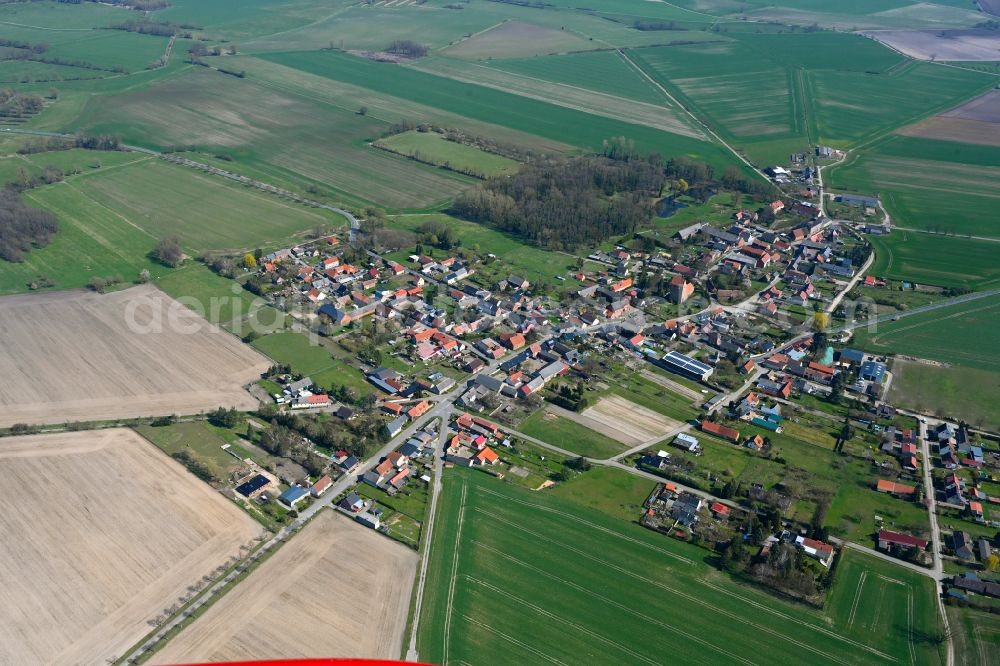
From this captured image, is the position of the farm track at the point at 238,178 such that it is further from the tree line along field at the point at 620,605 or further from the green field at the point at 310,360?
the tree line along field at the point at 620,605

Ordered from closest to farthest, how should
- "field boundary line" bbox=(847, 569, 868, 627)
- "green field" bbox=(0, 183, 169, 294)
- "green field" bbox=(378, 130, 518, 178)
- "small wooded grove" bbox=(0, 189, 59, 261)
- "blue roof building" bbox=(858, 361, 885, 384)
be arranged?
"field boundary line" bbox=(847, 569, 868, 627) → "blue roof building" bbox=(858, 361, 885, 384) → "green field" bbox=(0, 183, 169, 294) → "small wooded grove" bbox=(0, 189, 59, 261) → "green field" bbox=(378, 130, 518, 178)

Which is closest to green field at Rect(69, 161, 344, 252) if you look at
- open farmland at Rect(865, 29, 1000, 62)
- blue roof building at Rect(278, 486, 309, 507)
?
blue roof building at Rect(278, 486, 309, 507)

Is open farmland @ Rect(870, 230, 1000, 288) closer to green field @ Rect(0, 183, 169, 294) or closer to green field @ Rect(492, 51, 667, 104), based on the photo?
green field @ Rect(492, 51, 667, 104)

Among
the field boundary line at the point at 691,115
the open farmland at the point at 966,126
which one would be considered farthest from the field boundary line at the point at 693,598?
the open farmland at the point at 966,126

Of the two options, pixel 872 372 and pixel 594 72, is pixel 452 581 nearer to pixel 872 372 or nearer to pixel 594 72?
pixel 872 372

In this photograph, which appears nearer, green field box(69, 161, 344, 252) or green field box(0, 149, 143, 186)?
green field box(69, 161, 344, 252)

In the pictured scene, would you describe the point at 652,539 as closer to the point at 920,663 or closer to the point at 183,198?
the point at 920,663
